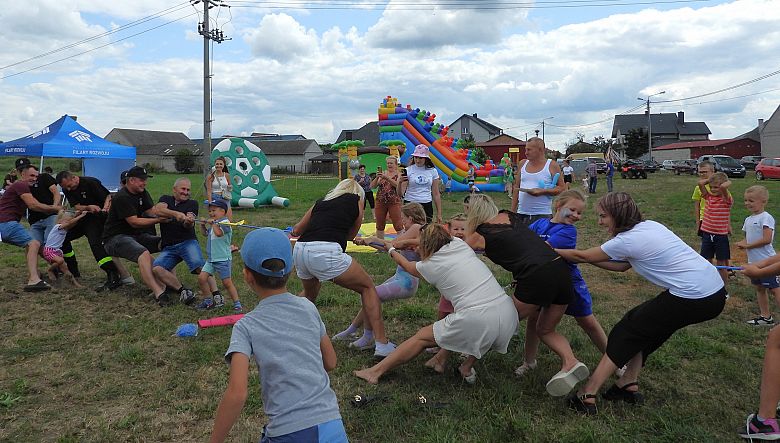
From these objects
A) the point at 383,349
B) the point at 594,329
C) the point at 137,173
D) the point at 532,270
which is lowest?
the point at 383,349

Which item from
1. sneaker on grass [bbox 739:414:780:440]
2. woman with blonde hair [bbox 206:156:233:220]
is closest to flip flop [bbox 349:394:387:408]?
sneaker on grass [bbox 739:414:780:440]

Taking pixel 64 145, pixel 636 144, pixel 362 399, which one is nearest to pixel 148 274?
pixel 362 399

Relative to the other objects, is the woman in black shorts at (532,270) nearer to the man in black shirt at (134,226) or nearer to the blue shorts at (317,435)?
the blue shorts at (317,435)

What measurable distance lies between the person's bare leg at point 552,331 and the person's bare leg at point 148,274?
15.4 ft

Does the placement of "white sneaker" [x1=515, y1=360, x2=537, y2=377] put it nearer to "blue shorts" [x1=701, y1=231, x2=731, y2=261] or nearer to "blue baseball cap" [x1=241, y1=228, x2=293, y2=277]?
"blue baseball cap" [x1=241, y1=228, x2=293, y2=277]

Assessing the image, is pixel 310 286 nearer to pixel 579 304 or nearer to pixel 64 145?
pixel 579 304

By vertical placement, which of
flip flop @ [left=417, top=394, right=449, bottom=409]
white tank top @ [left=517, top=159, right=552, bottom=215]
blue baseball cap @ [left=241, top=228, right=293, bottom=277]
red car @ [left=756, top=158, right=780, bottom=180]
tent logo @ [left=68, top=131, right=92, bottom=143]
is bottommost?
flip flop @ [left=417, top=394, right=449, bottom=409]

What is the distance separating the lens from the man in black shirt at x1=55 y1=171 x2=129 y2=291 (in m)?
7.54

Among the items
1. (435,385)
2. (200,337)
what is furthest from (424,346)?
(200,337)

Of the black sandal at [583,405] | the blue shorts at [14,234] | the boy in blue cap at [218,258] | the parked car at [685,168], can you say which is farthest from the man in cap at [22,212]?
the parked car at [685,168]

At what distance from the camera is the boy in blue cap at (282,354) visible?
7.58 ft

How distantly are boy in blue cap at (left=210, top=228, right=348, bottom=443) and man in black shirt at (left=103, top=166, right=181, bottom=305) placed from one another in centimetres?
475

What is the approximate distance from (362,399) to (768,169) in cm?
3486

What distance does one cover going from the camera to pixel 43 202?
311 inches
